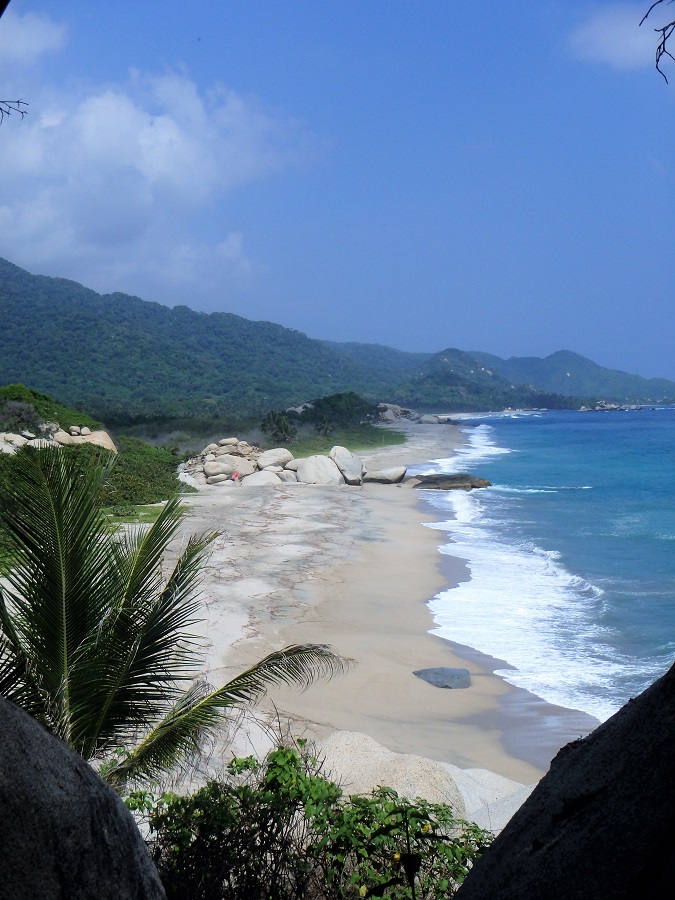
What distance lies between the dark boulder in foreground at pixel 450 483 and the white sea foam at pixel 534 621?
38.9 ft

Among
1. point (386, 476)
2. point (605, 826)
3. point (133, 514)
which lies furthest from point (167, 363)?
point (605, 826)

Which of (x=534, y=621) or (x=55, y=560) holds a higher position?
(x=55, y=560)

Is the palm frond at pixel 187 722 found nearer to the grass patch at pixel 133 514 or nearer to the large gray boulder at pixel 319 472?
the grass patch at pixel 133 514

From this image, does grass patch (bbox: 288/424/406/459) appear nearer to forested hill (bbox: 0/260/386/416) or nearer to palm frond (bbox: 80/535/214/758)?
forested hill (bbox: 0/260/386/416)

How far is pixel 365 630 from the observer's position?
592 inches

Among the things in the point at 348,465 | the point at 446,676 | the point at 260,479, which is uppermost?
the point at 348,465

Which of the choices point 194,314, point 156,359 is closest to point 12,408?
point 156,359

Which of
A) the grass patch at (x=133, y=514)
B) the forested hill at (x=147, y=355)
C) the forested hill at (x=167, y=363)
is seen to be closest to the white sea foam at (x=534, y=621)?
the grass patch at (x=133, y=514)

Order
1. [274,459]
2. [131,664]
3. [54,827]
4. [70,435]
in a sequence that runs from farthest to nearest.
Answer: [274,459]
[70,435]
[131,664]
[54,827]

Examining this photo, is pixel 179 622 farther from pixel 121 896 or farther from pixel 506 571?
pixel 506 571

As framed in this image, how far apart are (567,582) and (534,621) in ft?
12.9

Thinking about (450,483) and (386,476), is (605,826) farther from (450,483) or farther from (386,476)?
(386,476)

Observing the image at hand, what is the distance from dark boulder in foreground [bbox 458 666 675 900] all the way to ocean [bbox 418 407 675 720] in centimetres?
976

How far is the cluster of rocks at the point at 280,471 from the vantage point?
119ft
